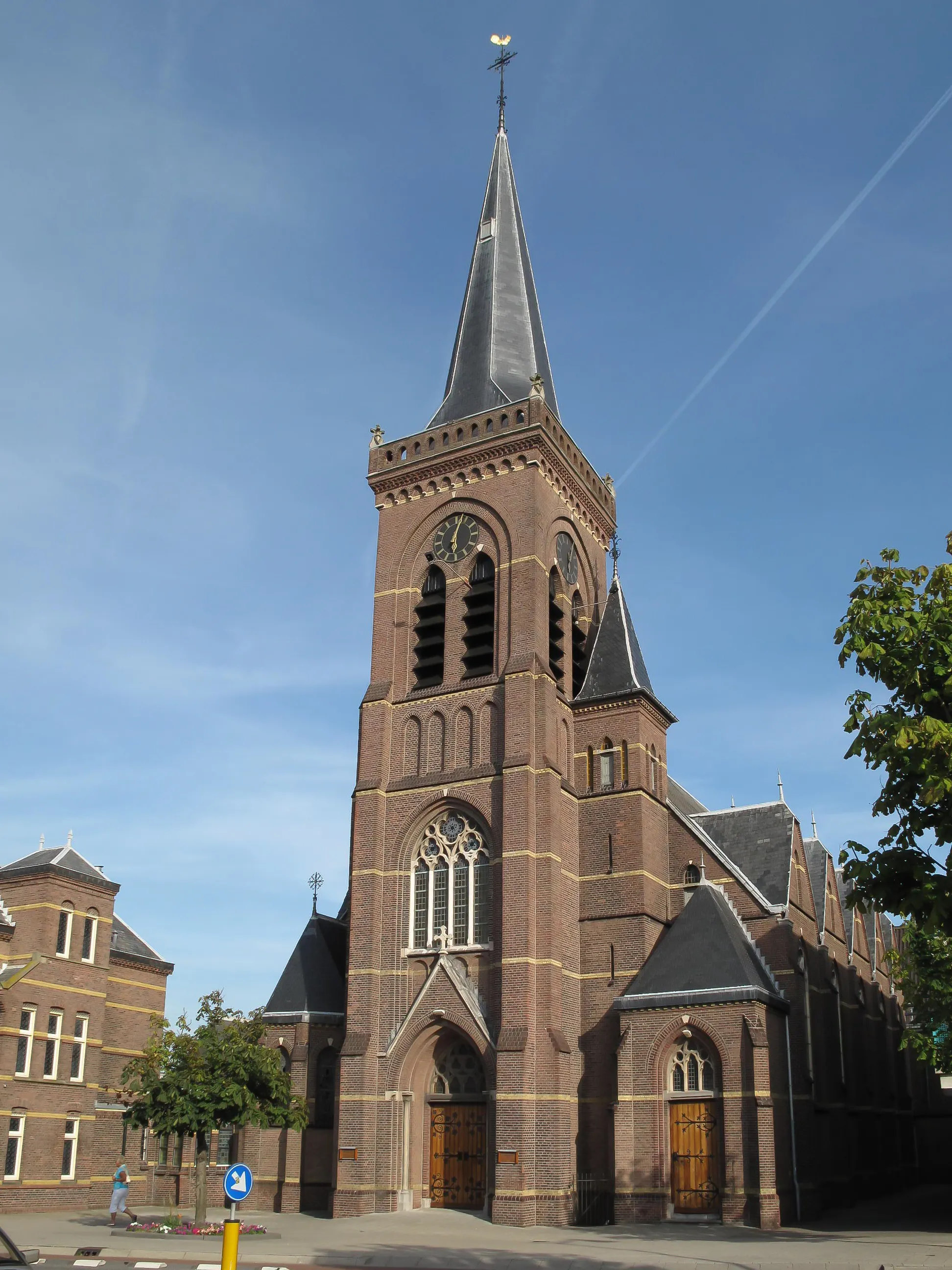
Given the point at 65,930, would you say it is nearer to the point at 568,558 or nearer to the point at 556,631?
the point at 556,631

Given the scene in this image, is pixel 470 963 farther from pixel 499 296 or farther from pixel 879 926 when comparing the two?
pixel 879 926

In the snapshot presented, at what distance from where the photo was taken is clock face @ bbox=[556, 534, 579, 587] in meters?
38.1

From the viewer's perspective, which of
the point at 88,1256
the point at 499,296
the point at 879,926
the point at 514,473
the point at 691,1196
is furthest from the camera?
the point at 879,926

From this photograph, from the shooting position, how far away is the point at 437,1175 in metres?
31.3

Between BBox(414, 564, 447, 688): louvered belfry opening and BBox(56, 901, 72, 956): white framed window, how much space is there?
11.9 meters

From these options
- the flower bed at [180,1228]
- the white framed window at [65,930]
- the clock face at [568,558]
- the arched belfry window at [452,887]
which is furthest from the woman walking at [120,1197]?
the clock face at [568,558]

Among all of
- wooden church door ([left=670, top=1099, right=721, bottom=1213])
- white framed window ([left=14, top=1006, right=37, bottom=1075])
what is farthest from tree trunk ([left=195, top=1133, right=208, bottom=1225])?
wooden church door ([left=670, top=1099, right=721, bottom=1213])

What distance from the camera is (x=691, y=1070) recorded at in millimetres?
29750

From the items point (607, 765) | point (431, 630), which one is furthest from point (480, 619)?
point (607, 765)

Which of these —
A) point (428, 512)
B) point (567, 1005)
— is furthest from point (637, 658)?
point (567, 1005)

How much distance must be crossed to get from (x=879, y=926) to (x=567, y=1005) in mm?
24227

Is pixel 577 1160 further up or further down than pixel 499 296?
further down

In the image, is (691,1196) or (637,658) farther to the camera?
(637,658)

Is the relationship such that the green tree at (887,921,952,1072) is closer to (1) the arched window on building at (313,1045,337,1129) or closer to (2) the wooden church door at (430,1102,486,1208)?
(2) the wooden church door at (430,1102,486,1208)
